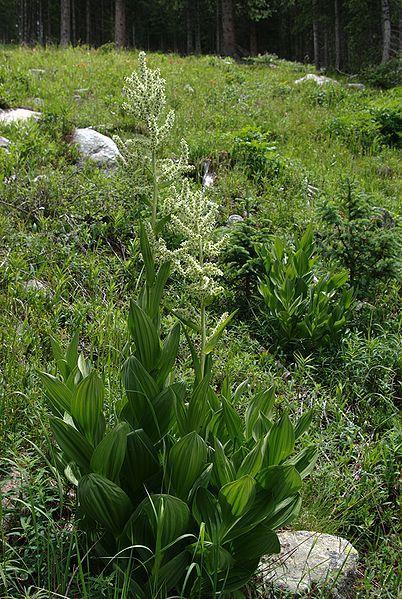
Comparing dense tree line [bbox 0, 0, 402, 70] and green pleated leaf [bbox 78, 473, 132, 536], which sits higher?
dense tree line [bbox 0, 0, 402, 70]

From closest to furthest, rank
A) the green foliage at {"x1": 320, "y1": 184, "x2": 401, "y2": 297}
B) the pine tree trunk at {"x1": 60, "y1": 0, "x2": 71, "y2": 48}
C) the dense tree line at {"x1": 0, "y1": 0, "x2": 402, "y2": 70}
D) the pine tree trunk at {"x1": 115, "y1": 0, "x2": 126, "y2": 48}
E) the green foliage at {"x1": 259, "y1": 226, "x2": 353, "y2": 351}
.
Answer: the green foliage at {"x1": 259, "y1": 226, "x2": 353, "y2": 351} → the green foliage at {"x1": 320, "y1": 184, "x2": 401, "y2": 297} → the pine tree trunk at {"x1": 115, "y1": 0, "x2": 126, "y2": 48} → the pine tree trunk at {"x1": 60, "y1": 0, "x2": 71, "y2": 48} → the dense tree line at {"x1": 0, "y1": 0, "x2": 402, "y2": 70}

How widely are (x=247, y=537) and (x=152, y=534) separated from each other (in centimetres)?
41

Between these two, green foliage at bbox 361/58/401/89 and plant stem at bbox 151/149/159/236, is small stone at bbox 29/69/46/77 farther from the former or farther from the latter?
green foliage at bbox 361/58/401/89

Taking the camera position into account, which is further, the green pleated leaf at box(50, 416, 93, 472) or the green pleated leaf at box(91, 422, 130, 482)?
the green pleated leaf at box(50, 416, 93, 472)

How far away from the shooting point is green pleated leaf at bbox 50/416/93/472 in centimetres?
229

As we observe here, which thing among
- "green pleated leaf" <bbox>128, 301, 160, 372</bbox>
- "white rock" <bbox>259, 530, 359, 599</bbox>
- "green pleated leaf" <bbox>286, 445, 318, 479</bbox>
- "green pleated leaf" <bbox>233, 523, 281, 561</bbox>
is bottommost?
"white rock" <bbox>259, 530, 359, 599</bbox>

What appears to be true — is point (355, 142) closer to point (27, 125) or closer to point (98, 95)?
point (98, 95)

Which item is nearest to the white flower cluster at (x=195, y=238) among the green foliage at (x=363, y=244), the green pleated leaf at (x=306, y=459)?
the green pleated leaf at (x=306, y=459)

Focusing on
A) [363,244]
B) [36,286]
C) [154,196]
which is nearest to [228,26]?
[363,244]

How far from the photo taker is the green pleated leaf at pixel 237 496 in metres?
2.12

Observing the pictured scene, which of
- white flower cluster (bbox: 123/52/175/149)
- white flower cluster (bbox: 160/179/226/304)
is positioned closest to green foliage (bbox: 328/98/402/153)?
white flower cluster (bbox: 123/52/175/149)

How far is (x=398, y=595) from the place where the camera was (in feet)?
8.71

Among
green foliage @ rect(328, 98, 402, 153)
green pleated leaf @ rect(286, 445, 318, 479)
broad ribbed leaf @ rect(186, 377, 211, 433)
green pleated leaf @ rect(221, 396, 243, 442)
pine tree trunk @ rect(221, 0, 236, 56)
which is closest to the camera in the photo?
broad ribbed leaf @ rect(186, 377, 211, 433)

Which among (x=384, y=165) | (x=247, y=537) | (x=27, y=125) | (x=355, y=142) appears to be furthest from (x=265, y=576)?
(x=355, y=142)
